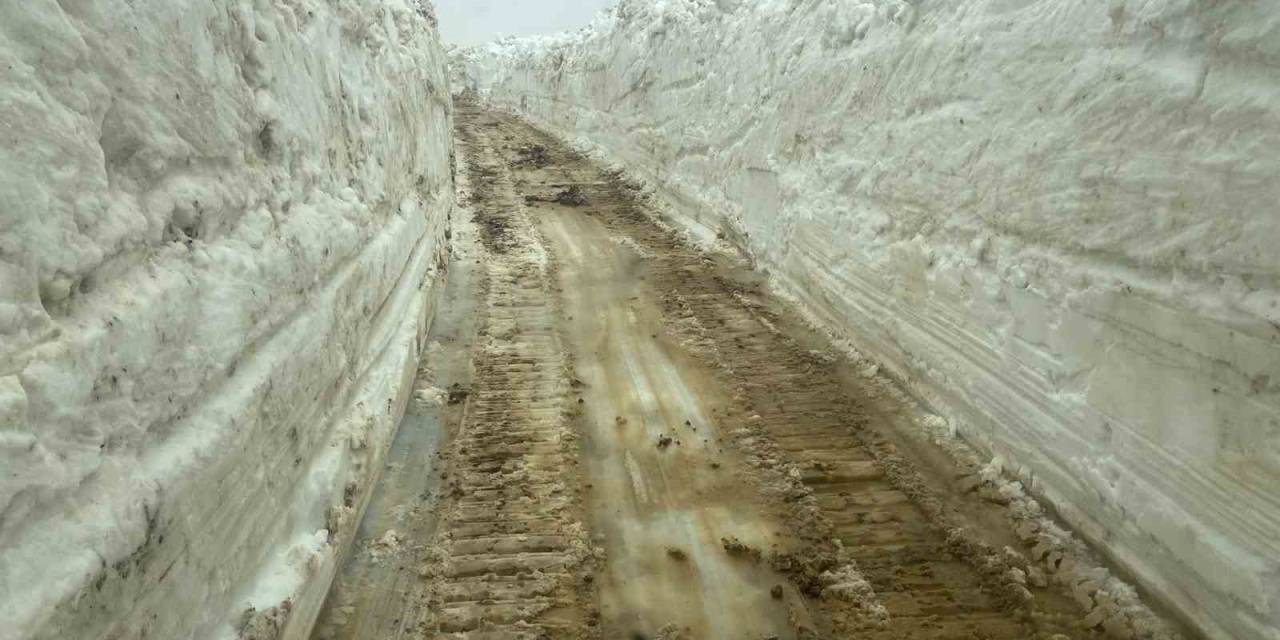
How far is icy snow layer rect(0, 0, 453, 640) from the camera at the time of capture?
1818 mm

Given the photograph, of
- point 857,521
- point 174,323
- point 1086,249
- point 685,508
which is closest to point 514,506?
point 685,508

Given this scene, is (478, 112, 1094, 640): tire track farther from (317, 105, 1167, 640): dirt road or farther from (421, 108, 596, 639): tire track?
(421, 108, 596, 639): tire track

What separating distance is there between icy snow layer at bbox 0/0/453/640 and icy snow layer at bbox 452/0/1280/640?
11.5 ft

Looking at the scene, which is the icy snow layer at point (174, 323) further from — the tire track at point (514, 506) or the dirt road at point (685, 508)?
the dirt road at point (685, 508)

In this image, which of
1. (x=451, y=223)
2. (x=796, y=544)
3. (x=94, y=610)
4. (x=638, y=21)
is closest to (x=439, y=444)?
(x=796, y=544)

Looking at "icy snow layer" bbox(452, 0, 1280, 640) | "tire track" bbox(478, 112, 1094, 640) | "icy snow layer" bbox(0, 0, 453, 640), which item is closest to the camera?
"icy snow layer" bbox(0, 0, 453, 640)

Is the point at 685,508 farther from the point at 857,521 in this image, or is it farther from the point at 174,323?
the point at 174,323

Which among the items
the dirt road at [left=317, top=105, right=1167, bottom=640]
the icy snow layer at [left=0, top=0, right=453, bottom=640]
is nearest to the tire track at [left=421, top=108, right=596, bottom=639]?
the dirt road at [left=317, top=105, right=1167, bottom=640]

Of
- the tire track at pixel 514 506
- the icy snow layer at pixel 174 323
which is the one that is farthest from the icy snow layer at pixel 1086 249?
the icy snow layer at pixel 174 323

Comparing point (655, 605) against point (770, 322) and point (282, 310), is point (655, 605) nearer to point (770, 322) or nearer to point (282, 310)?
point (282, 310)

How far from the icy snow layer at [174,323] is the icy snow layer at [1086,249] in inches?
138

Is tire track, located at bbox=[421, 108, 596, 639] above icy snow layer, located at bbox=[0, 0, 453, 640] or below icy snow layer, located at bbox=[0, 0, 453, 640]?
below

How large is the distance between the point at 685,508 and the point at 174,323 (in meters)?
2.54

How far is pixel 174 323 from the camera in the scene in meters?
2.32
